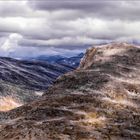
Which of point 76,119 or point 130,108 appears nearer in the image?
point 76,119

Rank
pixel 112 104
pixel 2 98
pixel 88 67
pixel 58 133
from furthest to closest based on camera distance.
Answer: pixel 2 98 < pixel 88 67 < pixel 112 104 < pixel 58 133

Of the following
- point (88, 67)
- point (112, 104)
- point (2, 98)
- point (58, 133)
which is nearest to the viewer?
point (58, 133)

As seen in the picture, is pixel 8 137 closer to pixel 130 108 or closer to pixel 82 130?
pixel 82 130

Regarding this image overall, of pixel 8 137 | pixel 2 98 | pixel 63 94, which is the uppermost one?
pixel 63 94

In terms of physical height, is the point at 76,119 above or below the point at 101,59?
below

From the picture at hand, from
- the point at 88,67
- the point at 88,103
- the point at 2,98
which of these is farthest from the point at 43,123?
the point at 2,98

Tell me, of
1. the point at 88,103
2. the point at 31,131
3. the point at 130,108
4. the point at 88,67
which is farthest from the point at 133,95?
the point at 31,131
